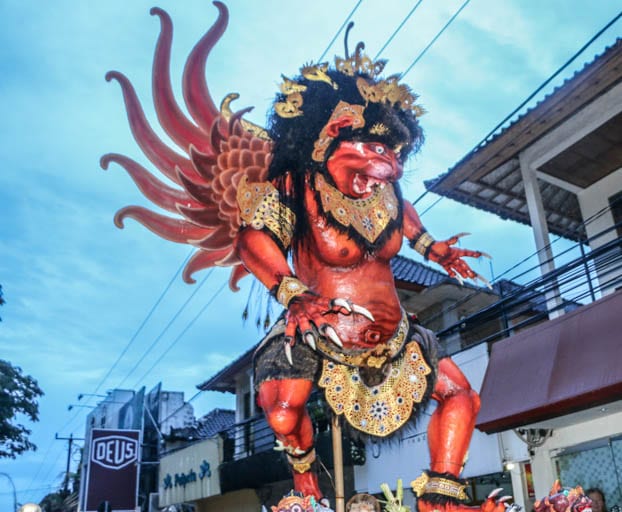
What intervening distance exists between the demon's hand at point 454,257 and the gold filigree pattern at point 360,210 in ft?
1.58

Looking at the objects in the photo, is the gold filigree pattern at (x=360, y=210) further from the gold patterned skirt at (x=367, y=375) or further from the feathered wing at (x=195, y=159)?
the gold patterned skirt at (x=367, y=375)

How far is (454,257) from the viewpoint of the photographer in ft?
12.8

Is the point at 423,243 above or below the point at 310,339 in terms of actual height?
above

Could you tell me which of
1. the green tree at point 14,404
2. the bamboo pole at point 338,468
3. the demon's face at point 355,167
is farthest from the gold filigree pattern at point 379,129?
the green tree at point 14,404

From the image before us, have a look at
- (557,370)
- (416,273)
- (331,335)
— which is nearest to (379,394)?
(331,335)

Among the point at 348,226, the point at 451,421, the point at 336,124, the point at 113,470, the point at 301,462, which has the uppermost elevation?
the point at 113,470

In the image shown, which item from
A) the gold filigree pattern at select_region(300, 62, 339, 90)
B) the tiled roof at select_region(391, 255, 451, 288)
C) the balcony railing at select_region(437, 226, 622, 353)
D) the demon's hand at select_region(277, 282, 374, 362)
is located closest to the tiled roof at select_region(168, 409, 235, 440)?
the tiled roof at select_region(391, 255, 451, 288)

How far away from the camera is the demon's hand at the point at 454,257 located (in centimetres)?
389

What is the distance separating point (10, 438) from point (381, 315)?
1462cm

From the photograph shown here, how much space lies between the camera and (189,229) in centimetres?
411

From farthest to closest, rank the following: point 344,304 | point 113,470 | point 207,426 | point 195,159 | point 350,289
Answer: point 207,426 < point 113,470 < point 195,159 < point 350,289 < point 344,304

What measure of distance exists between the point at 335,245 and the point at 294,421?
2.90 feet

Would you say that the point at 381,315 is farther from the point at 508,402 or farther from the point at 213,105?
the point at 508,402

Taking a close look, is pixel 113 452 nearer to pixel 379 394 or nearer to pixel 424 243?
pixel 424 243
